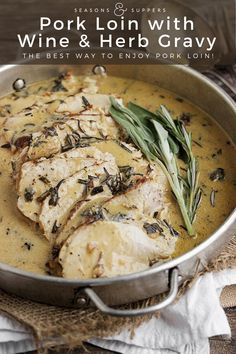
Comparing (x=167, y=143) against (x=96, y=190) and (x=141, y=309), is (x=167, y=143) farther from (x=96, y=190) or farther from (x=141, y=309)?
(x=141, y=309)

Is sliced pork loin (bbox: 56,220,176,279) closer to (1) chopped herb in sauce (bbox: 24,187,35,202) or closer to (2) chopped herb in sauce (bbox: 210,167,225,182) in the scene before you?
(1) chopped herb in sauce (bbox: 24,187,35,202)

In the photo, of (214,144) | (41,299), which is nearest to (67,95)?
(214,144)

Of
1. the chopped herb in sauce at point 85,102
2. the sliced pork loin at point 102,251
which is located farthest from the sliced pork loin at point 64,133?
the sliced pork loin at point 102,251

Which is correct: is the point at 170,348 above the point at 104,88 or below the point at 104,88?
below

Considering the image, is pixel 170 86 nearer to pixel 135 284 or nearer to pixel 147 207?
pixel 147 207

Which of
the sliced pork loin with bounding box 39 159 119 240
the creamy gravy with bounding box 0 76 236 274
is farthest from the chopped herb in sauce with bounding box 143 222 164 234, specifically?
the sliced pork loin with bounding box 39 159 119 240
